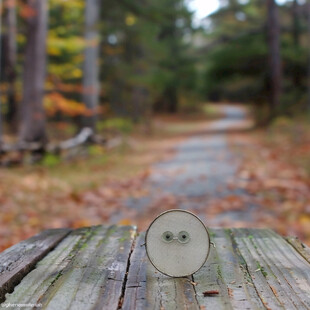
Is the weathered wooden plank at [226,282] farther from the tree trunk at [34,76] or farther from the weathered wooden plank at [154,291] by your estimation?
the tree trunk at [34,76]

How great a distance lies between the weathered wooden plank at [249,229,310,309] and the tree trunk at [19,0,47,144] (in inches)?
486

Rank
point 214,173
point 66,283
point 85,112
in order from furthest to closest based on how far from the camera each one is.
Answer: point 85,112, point 214,173, point 66,283

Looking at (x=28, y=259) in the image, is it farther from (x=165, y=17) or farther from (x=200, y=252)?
(x=165, y=17)

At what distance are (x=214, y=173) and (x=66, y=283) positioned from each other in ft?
32.1

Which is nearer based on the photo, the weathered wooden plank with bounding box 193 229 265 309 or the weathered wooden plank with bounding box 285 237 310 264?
the weathered wooden plank with bounding box 193 229 265 309

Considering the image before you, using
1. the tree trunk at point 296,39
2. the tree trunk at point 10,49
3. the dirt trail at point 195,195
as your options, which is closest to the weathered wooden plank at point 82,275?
the dirt trail at point 195,195

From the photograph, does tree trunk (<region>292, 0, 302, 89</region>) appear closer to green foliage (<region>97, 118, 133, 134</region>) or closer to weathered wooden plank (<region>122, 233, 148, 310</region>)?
green foliage (<region>97, 118, 133, 134</region>)

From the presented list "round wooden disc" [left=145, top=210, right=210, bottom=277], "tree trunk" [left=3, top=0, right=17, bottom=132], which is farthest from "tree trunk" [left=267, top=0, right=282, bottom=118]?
"round wooden disc" [left=145, top=210, right=210, bottom=277]

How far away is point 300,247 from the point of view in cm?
274

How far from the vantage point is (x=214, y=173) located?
38.3ft

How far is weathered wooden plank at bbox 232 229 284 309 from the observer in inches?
74.7

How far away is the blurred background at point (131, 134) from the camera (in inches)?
320

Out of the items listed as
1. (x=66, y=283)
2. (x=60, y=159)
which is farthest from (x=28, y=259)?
(x=60, y=159)

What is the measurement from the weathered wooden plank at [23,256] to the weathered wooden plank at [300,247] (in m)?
1.37
